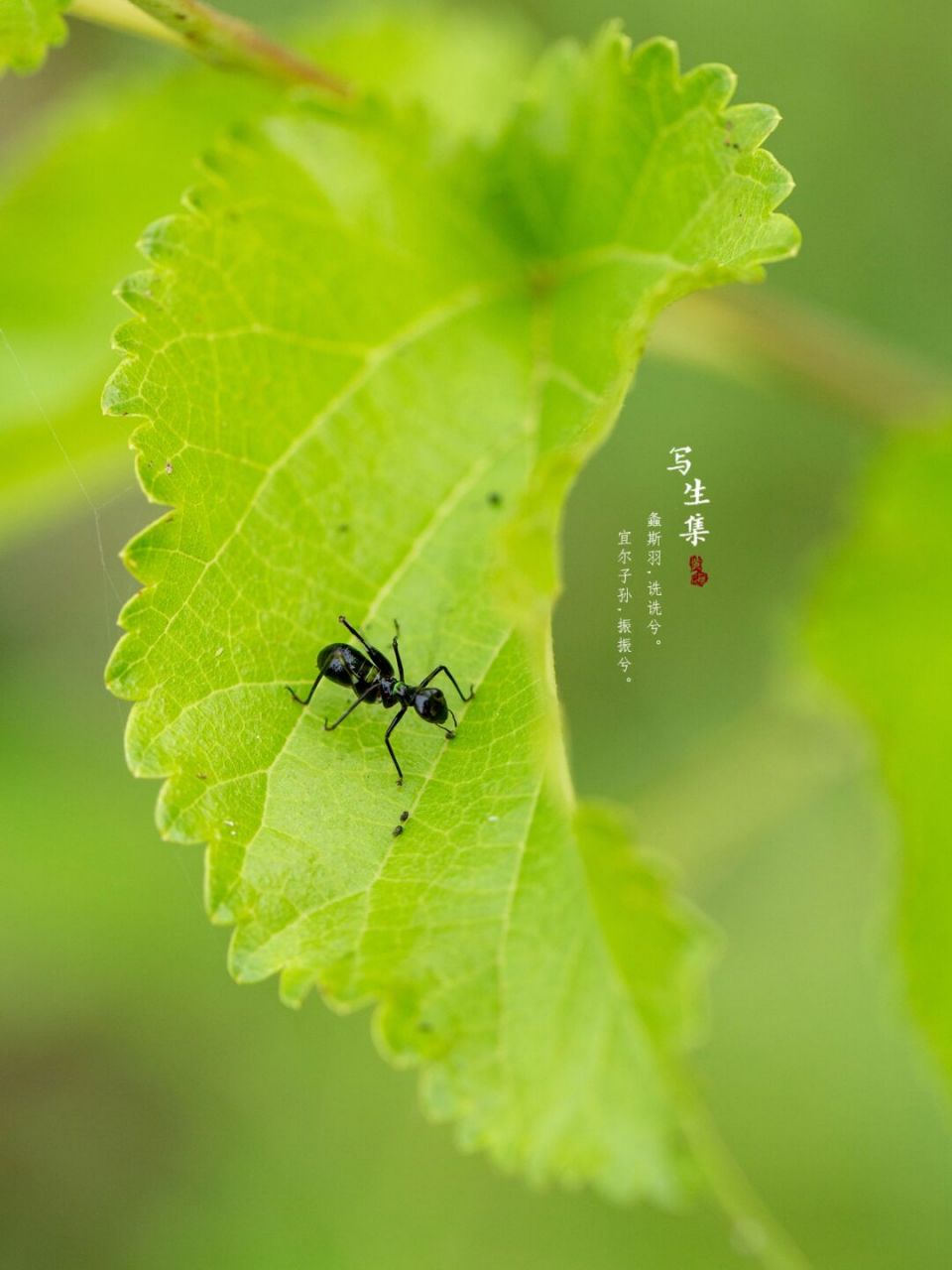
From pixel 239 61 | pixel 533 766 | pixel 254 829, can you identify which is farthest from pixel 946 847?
pixel 239 61

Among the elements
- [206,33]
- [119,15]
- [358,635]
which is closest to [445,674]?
[358,635]

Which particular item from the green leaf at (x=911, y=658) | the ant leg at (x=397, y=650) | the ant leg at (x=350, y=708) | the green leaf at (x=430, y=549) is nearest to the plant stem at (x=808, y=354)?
the green leaf at (x=911, y=658)

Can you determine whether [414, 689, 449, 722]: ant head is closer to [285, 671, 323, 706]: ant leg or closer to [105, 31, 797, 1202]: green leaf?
[105, 31, 797, 1202]: green leaf

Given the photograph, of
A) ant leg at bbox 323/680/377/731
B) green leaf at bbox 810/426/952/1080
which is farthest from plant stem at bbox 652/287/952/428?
ant leg at bbox 323/680/377/731

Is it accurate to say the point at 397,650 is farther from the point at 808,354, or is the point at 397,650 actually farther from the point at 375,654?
the point at 808,354

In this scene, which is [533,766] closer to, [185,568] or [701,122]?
[185,568]

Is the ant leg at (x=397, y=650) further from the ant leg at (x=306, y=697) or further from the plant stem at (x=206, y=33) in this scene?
the plant stem at (x=206, y=33)
